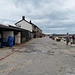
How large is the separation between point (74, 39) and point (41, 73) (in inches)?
607

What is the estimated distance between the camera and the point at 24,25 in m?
44.1

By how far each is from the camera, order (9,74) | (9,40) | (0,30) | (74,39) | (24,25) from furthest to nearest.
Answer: (24,25)
(74,39)
(9,40)
(0,30)
(9,74)

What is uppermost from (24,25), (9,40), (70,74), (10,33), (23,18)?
(23,18)

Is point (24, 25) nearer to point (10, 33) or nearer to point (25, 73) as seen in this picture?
point (10, 33)

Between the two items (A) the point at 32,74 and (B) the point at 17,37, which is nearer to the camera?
(A) the point at 32,74

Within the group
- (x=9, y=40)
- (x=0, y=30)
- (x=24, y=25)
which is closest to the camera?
(x=0, y=30)

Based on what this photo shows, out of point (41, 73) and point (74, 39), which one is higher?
point (74, 39)

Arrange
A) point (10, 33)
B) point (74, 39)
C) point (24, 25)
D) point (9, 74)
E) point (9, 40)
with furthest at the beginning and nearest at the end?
point (24, 25)
point (74, 39)
point (10, 33)
point (9, 40)
point (9, 74)

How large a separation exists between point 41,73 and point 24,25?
136 feet

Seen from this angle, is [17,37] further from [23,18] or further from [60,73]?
[23,18]

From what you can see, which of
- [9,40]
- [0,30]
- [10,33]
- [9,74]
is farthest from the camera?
[10,33]

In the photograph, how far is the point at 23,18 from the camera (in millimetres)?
44469

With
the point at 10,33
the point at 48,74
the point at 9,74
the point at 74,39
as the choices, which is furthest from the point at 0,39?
the point at 74,39

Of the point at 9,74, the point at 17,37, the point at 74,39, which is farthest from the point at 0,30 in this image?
the point at 74,39
